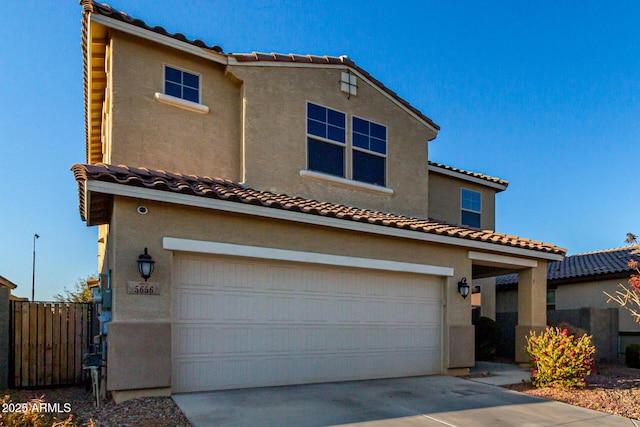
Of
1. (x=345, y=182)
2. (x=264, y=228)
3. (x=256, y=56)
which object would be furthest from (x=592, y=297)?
(x=256, y=56)

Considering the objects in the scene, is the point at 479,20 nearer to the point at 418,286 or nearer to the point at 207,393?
the point at 418,286

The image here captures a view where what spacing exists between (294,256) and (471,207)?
408 inches

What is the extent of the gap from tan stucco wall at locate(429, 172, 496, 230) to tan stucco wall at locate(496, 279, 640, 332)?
442cm

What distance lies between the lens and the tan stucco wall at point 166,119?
32.1 ft

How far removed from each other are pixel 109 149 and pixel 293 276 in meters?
4.75

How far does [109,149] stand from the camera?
9.84 meters

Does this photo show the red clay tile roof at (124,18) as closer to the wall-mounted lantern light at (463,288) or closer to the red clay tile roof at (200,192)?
the red clay tile roof at (200,192)

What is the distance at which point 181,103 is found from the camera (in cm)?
1034

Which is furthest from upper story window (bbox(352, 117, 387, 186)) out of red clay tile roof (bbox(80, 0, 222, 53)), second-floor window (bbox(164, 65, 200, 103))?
red clay tile roof (bbox(80, 0, 222, 53))

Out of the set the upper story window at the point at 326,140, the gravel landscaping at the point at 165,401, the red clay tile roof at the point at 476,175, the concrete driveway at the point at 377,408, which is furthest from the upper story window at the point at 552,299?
the upper story window at the point at 326,140

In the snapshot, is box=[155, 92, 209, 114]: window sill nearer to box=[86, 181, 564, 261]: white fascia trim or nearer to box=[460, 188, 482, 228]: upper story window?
box=[86, 181, 564, 261]: white fascia trim

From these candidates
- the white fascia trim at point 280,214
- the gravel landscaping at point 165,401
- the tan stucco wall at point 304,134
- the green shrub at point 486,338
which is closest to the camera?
the gravel landscaping at point 165,401

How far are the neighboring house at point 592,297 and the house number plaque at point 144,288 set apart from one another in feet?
40.9

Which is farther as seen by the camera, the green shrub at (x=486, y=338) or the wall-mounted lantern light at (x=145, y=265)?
the green shrub at (x=486, y=338)
